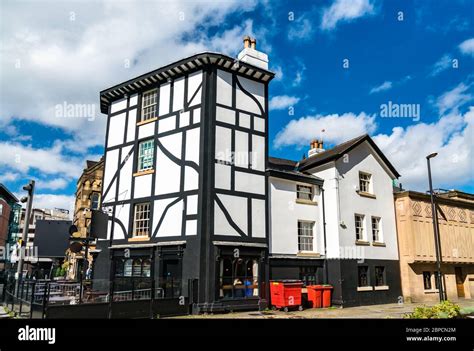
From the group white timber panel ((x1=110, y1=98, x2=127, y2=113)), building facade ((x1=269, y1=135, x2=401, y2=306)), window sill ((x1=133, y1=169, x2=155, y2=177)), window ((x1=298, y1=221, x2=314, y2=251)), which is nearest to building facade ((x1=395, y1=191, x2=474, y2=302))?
building facade ((x1=269, y1=135, x2=401, y2=306))

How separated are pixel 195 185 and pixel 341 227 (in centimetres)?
829

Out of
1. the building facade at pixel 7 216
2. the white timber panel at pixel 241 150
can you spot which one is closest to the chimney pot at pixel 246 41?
the white timber panel at pixel 241 150

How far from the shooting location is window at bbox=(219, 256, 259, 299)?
17.1 m

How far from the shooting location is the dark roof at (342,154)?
71.1 ft

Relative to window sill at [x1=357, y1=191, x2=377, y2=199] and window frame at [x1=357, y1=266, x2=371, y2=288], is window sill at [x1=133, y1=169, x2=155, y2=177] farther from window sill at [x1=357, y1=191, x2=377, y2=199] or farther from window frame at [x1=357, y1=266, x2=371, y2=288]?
window frame at [x1=357, y1=266, x2=371, y2=288]

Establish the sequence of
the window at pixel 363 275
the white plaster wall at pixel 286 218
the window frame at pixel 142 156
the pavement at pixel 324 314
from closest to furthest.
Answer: the pavement at pixel 324 314 → the white plaster wall at pixel 286 218 → the window frame at pixel 142 156 → the window at pixel 363 275

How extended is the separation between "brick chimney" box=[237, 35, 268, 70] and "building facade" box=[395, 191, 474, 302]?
11.3 meters

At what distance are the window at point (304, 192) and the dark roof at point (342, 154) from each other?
152 centimetres

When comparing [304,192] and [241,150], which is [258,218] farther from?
[304,192]

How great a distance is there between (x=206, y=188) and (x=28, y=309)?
26.1 feet

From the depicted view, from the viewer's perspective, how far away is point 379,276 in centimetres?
2234

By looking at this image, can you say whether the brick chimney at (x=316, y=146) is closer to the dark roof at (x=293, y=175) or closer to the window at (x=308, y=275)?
the dark roof at (x=293, y=175)

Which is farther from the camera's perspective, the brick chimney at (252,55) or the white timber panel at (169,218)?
the brick chimney at (252,55)
